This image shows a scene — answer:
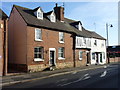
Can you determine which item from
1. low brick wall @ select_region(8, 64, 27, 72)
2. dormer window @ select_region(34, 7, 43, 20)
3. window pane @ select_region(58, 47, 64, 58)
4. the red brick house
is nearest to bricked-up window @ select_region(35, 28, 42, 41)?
dormer window @ select_region(34, 7, 43, 20)

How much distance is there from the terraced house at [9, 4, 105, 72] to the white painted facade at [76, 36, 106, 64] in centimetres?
306

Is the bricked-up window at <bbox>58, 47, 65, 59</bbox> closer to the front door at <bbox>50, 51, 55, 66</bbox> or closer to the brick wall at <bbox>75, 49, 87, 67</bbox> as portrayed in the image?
the front door at <bbox>50, 51, 55, 66</bbox>

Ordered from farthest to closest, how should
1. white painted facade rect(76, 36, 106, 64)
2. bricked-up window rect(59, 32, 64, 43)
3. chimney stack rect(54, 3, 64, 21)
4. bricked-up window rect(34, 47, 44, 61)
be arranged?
white painted facade rect(76, 36, 106, 64) < chimney stack rect(54, 3, 64, 21) < bricked-up window rect(59, 32, 64, 43) < bricked-up window rect(34, 47, 44, 61)

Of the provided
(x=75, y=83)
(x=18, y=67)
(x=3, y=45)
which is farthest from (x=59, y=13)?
(x=75, y=83)

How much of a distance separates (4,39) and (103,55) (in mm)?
25623

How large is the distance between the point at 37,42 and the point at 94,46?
16.5 metres

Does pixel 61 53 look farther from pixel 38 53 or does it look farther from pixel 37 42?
pixel 37 42

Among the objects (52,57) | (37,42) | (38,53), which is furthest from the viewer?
(52,57)

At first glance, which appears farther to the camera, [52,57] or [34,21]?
[52,57]

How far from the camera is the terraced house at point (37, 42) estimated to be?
60.7ft

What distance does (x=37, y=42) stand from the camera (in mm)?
19344

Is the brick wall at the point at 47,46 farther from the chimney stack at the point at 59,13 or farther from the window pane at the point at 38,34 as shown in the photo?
the chimney stack at the point at 59,13

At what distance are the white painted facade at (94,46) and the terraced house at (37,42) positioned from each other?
10.0 feet

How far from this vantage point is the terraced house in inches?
729
